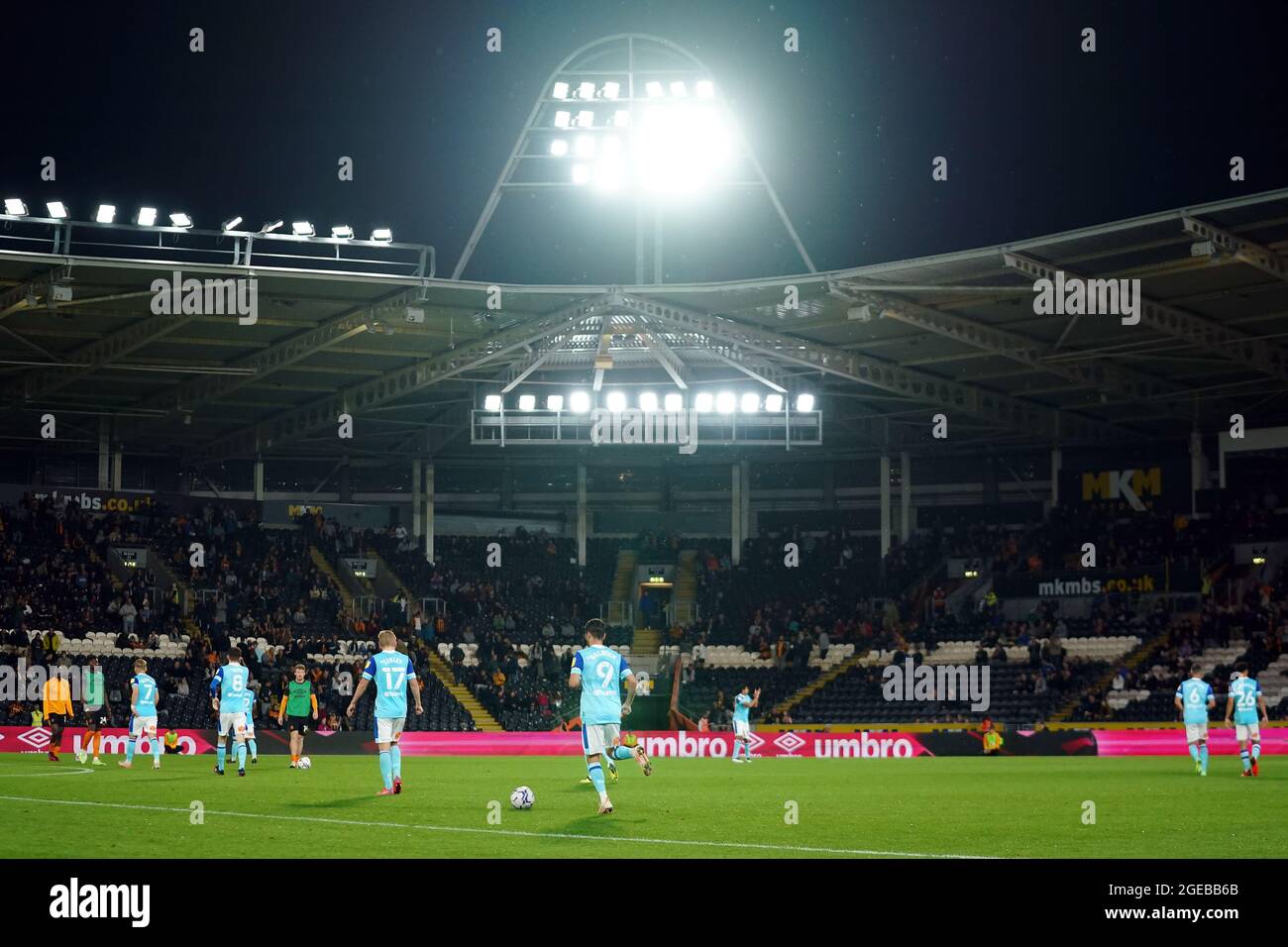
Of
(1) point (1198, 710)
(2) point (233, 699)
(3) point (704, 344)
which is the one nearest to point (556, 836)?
(2) point (233, 699)

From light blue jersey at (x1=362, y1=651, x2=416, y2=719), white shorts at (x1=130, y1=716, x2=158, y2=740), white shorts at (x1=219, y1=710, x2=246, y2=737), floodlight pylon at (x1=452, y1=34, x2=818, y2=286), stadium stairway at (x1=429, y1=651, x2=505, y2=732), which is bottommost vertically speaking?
stadium stairway at (x1=429, y1=651, x2=505, y2=732)

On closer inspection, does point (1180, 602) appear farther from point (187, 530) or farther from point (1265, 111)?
point (187, 530)

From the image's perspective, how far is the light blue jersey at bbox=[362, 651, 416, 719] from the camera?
18.6 m

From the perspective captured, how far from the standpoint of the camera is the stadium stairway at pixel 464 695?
2037 inches

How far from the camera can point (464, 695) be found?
54.4m

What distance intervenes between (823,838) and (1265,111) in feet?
88.6

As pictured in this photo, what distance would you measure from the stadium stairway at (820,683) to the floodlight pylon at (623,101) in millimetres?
16578

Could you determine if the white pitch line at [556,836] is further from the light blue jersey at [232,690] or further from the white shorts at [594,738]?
the light blue jersey at [232,690]

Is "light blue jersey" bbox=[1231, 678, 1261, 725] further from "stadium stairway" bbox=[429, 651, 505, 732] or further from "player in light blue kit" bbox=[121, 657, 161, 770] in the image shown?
"stadium stairway" bbox=[429, 651, 505, 732]

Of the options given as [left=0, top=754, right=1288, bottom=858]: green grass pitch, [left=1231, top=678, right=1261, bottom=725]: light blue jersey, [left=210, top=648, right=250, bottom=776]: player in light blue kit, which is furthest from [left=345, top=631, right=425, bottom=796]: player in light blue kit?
[left=1231, top=678, right=1261, bottom=725]: light blue jersey

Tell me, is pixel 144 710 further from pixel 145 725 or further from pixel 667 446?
pixel 667 446

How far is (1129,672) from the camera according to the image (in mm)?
49125

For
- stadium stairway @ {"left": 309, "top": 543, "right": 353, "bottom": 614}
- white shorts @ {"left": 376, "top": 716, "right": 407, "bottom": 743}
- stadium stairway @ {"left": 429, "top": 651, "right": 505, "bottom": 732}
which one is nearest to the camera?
white shorts @ {"left": 376, "top": 716, "right": 407, "bottom": 743}

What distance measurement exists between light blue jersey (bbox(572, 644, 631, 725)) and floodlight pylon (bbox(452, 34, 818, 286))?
28.9 metres
